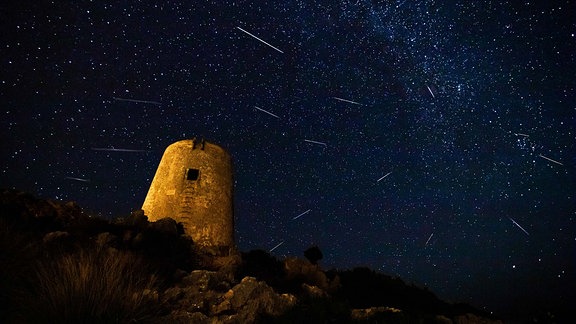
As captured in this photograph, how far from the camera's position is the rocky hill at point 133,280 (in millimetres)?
4820

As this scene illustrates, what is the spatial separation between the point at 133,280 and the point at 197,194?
21.8 ft

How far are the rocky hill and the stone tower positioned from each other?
93 cm

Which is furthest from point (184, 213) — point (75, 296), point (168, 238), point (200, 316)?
point (75, 296)

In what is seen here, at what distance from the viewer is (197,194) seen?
12.9 meters

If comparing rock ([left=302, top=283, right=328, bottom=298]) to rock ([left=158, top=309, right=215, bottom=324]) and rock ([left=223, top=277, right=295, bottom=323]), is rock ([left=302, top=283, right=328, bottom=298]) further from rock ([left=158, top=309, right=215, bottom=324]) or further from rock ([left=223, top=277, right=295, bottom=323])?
rock ([left=158, top=309, right=215, bottom=324])

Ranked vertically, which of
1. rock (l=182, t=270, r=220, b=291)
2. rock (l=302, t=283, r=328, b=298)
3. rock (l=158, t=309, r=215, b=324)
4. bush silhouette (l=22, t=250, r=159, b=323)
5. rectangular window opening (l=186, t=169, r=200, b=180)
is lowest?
rock (l=302, t=283, r=328, b=298)

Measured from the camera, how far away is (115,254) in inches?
280

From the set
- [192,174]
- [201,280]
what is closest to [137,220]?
[192,174]

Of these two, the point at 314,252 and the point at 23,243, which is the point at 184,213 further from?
the point at 314,252

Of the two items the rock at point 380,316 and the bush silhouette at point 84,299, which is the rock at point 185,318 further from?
the rock at point 380,316

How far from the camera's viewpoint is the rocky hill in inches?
190

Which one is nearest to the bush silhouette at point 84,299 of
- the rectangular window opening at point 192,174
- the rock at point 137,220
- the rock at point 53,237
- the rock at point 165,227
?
the rock at point 53,237

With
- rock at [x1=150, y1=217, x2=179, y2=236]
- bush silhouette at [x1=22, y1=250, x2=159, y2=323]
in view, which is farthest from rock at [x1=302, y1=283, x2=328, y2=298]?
rock at [x1=150, y1=217, x2=179, y2=236]

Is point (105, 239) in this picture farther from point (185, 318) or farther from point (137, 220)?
point (185, 318)
